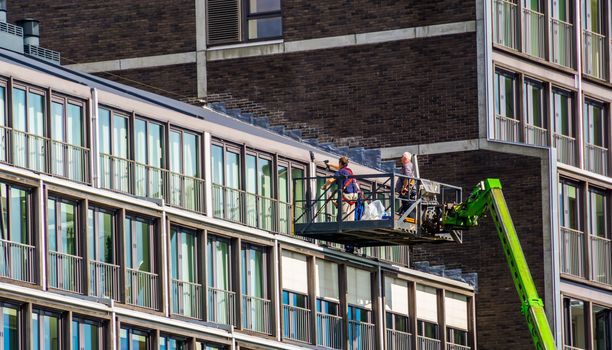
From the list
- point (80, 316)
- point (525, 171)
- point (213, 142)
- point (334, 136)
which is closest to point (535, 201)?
point (525, 171)

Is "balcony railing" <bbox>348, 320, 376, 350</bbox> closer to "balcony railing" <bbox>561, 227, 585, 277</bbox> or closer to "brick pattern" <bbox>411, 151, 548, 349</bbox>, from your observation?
"brick pattern" <bbox>411, 151, 548, 349</bbox>

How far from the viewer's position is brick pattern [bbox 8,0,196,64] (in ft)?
298

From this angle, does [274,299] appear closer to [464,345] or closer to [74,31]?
[464,345]

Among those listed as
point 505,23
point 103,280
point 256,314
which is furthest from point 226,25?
point 103,280

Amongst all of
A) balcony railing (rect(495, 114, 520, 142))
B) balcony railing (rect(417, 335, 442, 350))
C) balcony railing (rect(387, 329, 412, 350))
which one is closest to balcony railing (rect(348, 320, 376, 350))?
balcony railing (rect(387, 329, 412, 350))

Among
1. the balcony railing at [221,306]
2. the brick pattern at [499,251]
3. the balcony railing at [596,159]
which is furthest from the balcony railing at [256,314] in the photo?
the balcony railing at [596,159]

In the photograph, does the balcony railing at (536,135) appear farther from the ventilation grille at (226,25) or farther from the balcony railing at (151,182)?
the balcony railing at (151,182)

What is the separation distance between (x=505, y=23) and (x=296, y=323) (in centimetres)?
1520

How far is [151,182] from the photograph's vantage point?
7106 cm

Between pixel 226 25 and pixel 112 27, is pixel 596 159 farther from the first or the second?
pixel 112 27

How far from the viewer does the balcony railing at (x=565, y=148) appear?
87.0 m

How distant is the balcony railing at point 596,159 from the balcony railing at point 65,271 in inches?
993

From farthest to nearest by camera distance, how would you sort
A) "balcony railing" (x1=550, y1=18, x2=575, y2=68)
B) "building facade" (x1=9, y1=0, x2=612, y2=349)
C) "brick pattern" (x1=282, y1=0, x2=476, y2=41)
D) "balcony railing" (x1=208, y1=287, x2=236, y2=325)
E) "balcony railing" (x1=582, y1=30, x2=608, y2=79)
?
"balcony railing" (x1=582, y1=30, x2=608, y2=79), "balcony railing" (x1=550, y1=18, x2=575, y2=68), "brick pattern" (x1=282, y1=0, x2=476, y2=41), "building facade" (x1=9, y1=0, x2=612, y2=349), "balcony railing" (x1=208, y1=287, x2=236, y2=325)

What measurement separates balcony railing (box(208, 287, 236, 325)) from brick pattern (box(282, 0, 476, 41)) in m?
16.2
